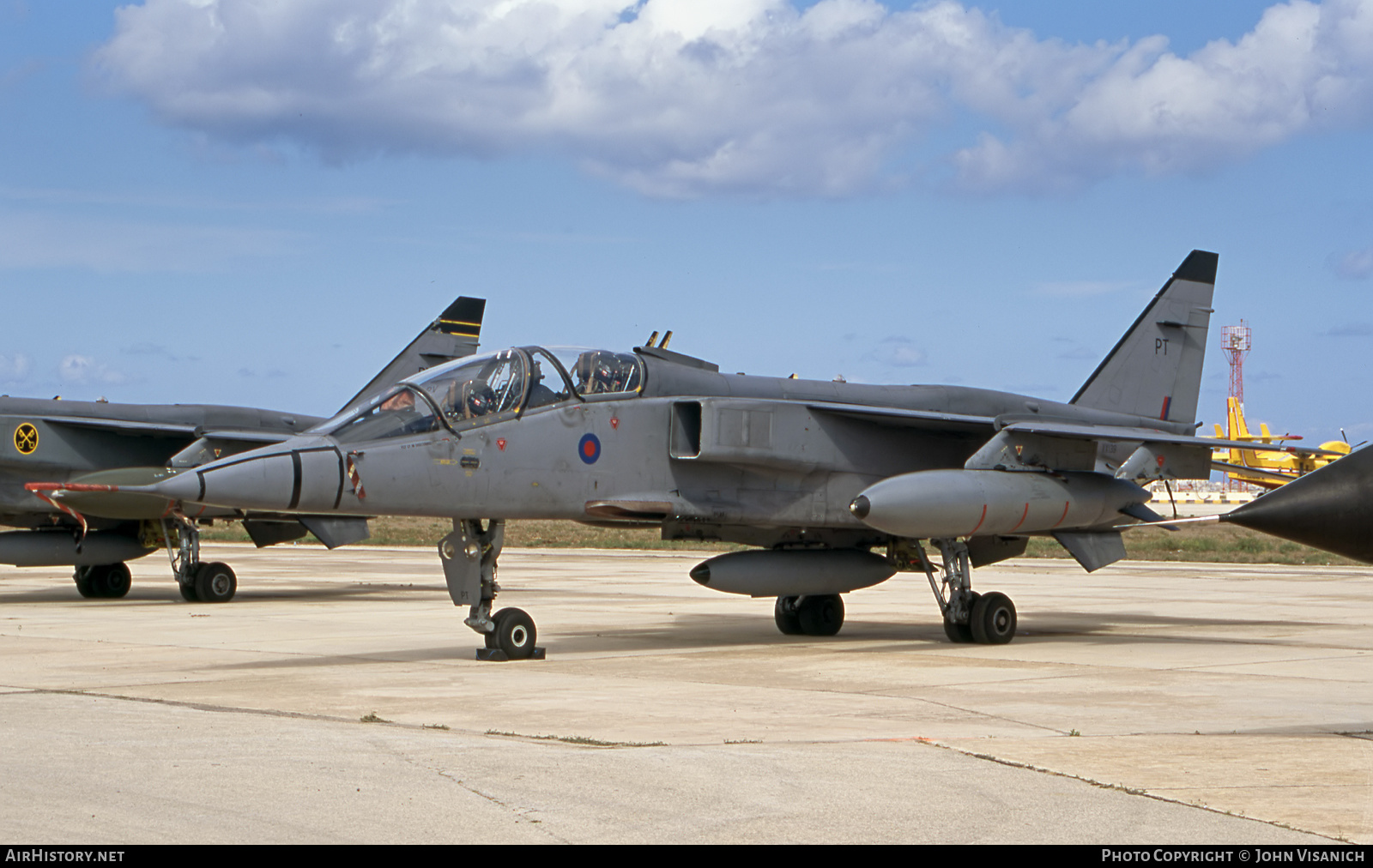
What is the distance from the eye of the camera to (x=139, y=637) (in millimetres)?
15586

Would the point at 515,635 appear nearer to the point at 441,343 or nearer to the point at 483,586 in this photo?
the point at 483,586

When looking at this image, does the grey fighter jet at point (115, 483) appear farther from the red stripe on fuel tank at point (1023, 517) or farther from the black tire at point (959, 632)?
the red stripe on fuel tank at point (1023, 517)

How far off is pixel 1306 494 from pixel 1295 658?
903 cm

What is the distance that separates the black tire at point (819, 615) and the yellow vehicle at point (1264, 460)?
15.2 feet

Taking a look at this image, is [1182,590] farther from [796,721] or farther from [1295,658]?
[796,721]

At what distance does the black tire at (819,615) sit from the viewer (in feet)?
52.5

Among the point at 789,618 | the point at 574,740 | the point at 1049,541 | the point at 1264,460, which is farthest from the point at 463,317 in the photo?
the point at 1264,460

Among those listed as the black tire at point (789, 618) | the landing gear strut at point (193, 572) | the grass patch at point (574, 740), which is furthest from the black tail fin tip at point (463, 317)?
the grass patch at point (574, 740)

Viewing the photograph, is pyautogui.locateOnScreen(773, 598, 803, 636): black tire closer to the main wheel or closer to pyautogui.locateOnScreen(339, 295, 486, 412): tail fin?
the main wheel

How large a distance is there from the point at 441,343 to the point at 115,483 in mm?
7092

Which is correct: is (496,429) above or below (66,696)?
above

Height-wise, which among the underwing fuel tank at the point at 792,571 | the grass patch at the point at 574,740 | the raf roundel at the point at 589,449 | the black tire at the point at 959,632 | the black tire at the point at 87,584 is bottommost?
the black tire at the point at 87,584

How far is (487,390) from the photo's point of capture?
1244 centimetres
